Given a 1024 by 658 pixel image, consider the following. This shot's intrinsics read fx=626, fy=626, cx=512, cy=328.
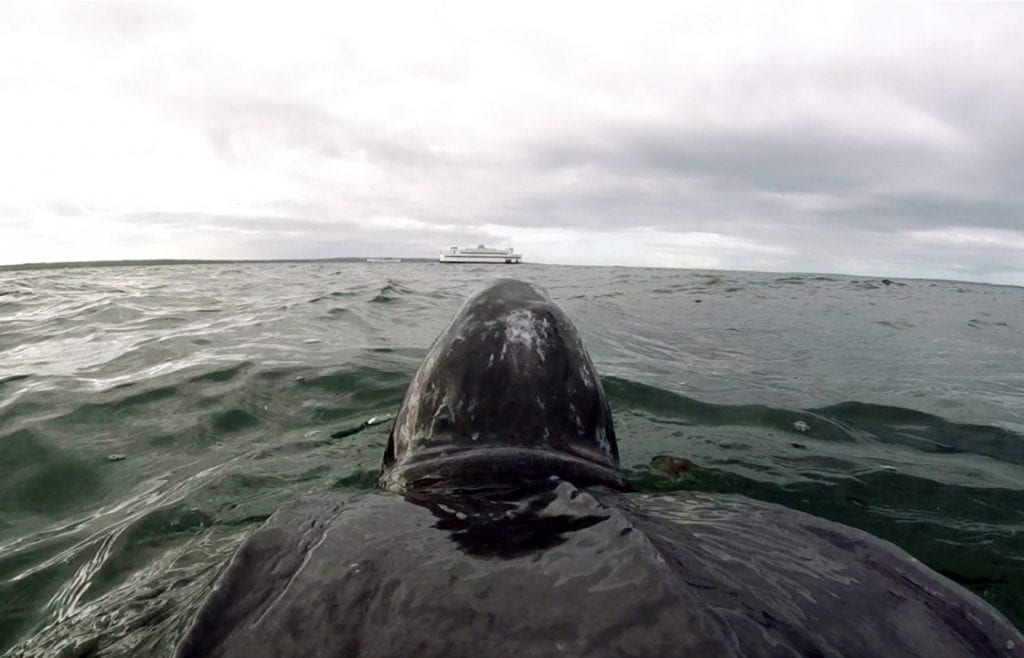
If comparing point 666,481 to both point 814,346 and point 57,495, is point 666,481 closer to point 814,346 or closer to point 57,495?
point 57,495

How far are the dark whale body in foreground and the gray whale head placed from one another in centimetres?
3

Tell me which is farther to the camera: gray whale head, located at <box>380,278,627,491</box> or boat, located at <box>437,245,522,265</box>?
boat, located at <box>437,245,522,265</box>

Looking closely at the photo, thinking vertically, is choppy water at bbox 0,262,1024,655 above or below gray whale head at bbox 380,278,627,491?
below

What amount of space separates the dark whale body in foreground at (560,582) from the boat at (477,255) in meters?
95.1

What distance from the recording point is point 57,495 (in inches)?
186

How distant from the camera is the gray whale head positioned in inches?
117

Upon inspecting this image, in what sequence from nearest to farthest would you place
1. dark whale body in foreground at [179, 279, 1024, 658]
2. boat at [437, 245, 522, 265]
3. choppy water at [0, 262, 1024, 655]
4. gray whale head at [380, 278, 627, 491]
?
dark whale body in foreground at [179, 279, 1024, 658], gray whale head at [380, 278, 627, 491], choppy water at [0, 262, 1024, 655], boat at [437, 245, 522, 265]

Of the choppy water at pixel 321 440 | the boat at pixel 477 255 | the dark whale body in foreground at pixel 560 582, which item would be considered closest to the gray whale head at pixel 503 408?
the dark whale body in foreground at pixel 560 582

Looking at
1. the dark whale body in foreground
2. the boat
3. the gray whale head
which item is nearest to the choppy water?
the dark whale body in foreground

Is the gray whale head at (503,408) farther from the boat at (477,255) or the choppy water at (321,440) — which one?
the boat at (477,255)

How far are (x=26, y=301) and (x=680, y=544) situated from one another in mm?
21377

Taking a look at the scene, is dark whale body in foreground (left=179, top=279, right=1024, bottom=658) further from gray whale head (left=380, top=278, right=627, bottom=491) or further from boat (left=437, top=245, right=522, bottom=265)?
boat (left=437, top=245, right=522, bottom=265)

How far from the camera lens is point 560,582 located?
1.68 meters

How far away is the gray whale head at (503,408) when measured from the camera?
2.96 metres
